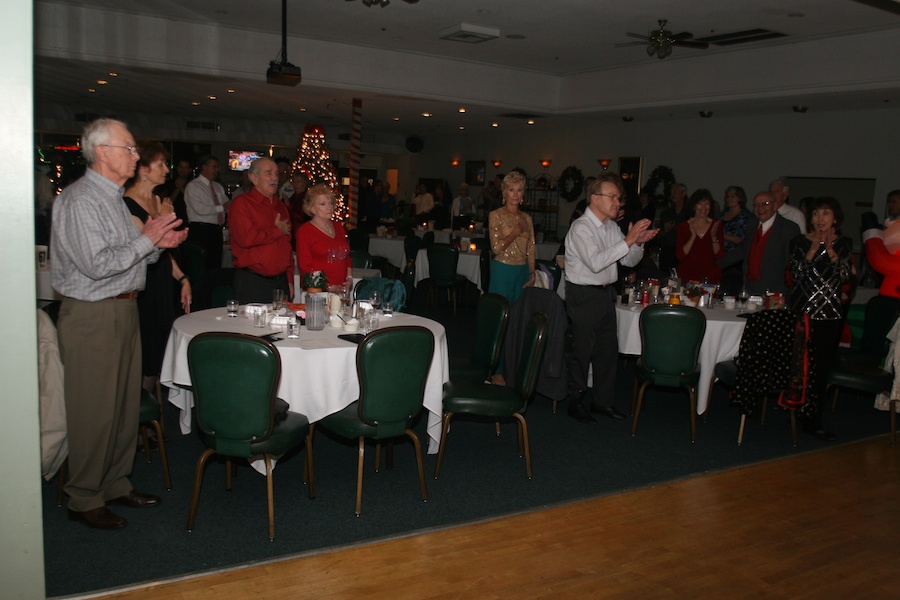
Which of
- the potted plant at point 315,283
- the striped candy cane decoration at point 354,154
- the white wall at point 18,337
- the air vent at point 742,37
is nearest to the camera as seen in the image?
the white wall at point 18,337

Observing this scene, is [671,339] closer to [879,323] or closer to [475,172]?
[879,323]

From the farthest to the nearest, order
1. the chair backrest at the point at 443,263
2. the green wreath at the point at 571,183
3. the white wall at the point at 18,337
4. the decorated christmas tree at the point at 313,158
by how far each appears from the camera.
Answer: the green wreath at the point at 571,183
the decorated christmas tree at the point at 313,158
the chair backrest at the point at 443,263
the white wall at the point at 18,337

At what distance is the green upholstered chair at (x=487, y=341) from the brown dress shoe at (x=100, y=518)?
81.8 inches

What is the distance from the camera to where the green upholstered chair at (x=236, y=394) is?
3234 millimetres

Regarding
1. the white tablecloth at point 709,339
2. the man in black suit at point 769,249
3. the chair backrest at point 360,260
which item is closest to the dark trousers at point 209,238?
the chair backrest at point 360,260

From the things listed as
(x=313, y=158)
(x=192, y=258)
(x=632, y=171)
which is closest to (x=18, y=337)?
(x=192, y=258)

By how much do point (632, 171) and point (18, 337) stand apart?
13.8m

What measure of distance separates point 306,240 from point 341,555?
2314 mm

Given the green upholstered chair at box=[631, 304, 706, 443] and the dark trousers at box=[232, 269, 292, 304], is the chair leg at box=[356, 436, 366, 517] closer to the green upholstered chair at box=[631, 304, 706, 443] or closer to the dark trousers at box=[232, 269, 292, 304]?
the dark trousers at box=[232, 269, 292, 304]

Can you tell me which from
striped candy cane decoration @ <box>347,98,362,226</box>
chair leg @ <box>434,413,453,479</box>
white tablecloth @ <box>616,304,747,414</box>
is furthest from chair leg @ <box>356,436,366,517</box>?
striped candy cane decoration @ <box>347,98,362,226</box>

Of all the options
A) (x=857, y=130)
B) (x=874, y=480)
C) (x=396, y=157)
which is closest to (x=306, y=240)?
(x=874, y=480)

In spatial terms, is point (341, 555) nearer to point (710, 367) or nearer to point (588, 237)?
point (588, 237)

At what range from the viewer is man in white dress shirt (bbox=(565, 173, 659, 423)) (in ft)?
16.7

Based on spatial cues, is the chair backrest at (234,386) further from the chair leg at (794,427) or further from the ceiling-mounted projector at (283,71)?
the ceiling-mounted projector at (283,71)
